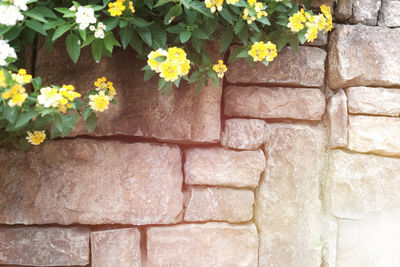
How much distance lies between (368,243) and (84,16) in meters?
1.85

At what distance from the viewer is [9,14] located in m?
1.24

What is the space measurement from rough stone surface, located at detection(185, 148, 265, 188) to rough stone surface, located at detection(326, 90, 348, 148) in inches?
16.6

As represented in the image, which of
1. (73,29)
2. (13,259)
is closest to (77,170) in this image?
(13,259)

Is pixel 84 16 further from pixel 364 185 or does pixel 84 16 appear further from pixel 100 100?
pixel 364 185

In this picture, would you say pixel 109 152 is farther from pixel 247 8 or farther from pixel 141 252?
pixel 247 8

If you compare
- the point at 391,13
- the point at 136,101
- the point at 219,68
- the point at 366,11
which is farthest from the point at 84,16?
the point at 391,13

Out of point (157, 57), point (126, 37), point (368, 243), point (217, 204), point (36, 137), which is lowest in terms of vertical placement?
point (368, 243)

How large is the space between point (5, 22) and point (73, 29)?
251mm

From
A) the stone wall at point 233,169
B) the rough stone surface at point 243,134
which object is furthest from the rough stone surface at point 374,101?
the rough stone surface at point 243,134

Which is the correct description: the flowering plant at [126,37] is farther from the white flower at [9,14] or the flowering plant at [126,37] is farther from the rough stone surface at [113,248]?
the rough stone surface at [113,248]

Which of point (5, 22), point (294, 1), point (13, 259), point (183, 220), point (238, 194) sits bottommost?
point (13, 259)

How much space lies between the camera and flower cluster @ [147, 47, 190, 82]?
1.32 meters

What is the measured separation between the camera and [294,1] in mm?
1779

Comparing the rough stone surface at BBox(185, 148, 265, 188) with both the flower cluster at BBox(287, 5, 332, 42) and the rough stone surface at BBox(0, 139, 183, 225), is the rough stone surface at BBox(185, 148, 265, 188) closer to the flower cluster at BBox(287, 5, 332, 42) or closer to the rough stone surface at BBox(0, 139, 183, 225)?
the rough stone surface at BBox(0, 139, 183, 225)
